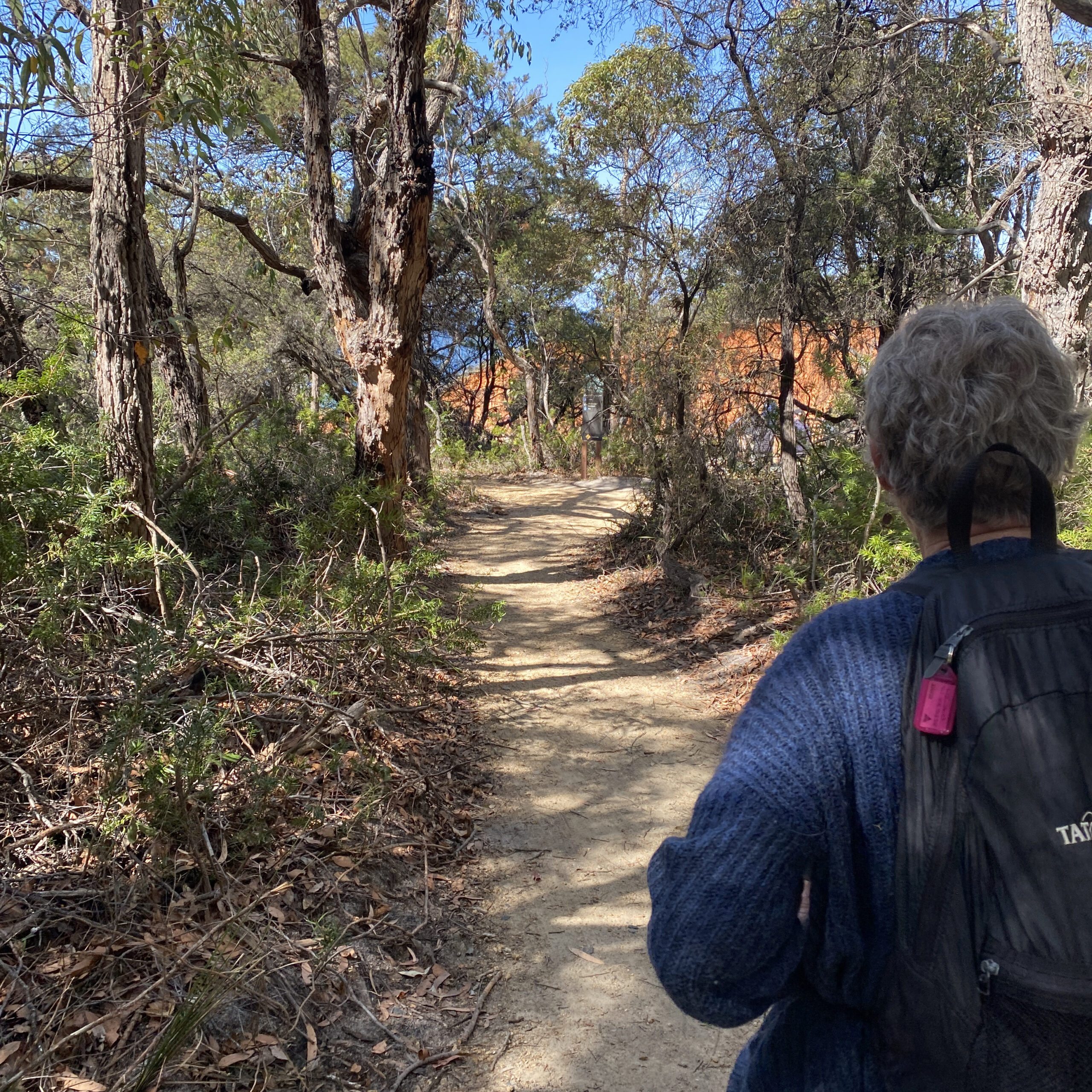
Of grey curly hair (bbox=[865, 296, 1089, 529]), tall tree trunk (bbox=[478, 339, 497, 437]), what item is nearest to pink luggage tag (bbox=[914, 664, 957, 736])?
grey curly hair (bbox=[865, 296, 1089, 529])

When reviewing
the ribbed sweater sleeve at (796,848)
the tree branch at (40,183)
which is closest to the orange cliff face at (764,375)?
the tree branch at (40,183)

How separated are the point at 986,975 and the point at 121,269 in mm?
5260

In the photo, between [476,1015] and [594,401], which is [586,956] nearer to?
[476,1015]

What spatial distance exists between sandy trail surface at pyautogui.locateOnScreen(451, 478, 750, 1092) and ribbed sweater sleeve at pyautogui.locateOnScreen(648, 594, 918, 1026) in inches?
80.1

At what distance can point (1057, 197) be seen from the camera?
5332 mm

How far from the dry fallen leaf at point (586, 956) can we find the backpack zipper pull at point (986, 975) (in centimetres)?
272

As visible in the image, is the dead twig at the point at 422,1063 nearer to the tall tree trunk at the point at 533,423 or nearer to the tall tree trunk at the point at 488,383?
the tall tree trunk at the point at 533,423

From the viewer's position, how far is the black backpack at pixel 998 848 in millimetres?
957

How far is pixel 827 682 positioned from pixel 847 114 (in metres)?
11.5

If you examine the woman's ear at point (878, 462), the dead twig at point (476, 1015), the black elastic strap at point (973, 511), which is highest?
the woman's ear at point (878, 462)

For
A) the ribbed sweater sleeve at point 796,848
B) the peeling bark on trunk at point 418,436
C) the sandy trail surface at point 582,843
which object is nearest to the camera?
the ribbed sweater sleeve at point 796,848

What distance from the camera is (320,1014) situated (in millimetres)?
2846

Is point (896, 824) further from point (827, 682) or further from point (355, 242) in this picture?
point (355, 242)

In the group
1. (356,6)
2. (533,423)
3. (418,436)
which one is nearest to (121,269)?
(356,6)
